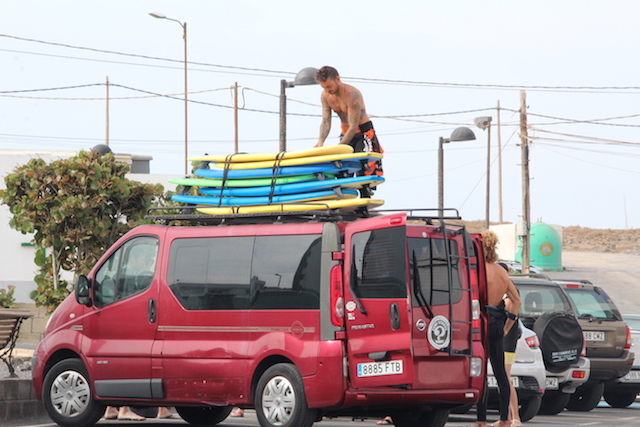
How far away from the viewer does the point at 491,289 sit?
10.9 meters

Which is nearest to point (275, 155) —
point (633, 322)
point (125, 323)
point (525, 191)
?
point (125, 323)

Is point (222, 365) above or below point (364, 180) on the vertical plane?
below

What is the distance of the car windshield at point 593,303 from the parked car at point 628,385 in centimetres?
109

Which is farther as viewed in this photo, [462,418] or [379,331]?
[462,418]

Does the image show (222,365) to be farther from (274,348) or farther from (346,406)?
(346,406)

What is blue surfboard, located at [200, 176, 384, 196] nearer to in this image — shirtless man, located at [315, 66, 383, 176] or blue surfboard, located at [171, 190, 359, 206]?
blue surfboard, located at [171, 190, 359, 206]

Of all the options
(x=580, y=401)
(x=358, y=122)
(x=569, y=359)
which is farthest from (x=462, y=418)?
(x=358, y=122)

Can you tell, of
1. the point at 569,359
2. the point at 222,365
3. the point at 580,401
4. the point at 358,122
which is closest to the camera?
the point at 222,365

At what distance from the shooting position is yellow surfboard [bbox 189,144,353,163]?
10.4 metres

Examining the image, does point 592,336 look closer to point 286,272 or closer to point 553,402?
Answer: point 553,402

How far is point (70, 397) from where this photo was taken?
1103 cm

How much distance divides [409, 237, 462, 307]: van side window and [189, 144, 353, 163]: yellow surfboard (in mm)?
1399

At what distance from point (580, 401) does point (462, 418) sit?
2875 millimetres

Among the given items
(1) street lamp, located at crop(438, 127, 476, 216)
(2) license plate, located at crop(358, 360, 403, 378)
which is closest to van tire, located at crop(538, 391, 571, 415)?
(2) license plate, located at crop(358, 360, 403, 378)
